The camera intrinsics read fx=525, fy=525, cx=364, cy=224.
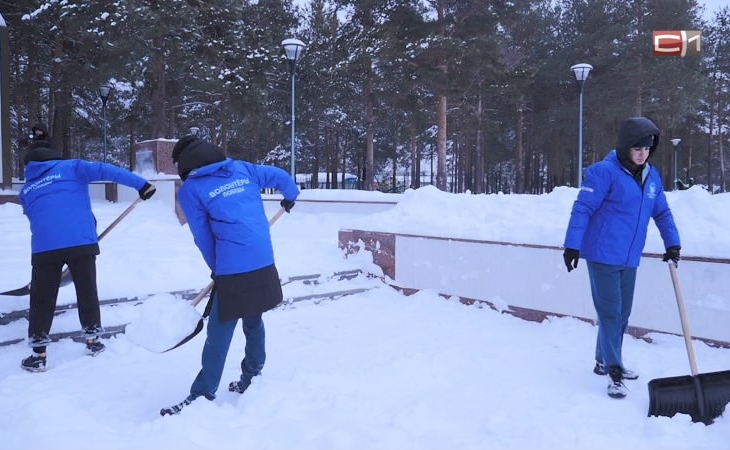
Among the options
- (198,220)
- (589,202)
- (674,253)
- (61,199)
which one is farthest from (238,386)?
(674,253)

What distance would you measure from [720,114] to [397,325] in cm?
4017

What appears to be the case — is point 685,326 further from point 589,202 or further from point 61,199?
point 61,199

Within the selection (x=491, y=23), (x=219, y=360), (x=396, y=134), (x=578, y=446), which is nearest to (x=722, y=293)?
(x=578, y=446)

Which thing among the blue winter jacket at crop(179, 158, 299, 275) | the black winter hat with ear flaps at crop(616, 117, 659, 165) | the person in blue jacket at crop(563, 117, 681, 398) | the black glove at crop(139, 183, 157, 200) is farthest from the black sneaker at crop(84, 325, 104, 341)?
the black winter hat with ear flaps at crop(616, 117, 659, 165)

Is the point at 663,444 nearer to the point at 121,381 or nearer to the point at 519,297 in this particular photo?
the point at 519,297

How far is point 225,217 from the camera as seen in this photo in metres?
2.99

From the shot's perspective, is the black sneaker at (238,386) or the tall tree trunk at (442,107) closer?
the black sneaker at (238,386)

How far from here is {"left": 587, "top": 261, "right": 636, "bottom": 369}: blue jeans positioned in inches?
133

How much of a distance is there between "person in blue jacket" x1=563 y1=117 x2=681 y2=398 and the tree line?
14.5m

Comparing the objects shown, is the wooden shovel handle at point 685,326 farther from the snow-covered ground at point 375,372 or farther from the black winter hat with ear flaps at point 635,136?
the black winter hat with ear flaps at point 635,136

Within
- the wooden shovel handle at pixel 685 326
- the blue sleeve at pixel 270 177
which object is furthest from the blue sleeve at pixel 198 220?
the wooden shovel handle at pixel 685 326

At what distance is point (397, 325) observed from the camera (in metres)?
5.20

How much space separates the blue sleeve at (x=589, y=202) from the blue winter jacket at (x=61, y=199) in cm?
319

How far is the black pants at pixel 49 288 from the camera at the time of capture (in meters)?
3.88
